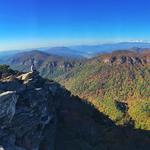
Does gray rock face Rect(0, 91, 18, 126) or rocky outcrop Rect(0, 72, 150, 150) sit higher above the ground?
gray rock face Rect(0, 91, 18, 126)

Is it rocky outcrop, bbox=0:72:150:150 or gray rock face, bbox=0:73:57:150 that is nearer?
gray rock face, bbox=0:73:57:150

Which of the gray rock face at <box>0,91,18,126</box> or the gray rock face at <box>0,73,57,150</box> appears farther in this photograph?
the gray rock face at <box>0,73,57,150</box>

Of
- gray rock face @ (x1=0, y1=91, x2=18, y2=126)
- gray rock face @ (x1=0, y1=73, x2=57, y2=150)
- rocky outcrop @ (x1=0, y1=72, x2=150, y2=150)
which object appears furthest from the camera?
rocky outcrop @ (x1=0, y1=72, x2=150, y2=150)

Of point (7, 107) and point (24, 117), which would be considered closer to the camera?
point (7, 107)

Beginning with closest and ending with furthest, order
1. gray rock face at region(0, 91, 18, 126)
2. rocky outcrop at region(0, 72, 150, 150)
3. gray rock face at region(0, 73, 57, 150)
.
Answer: gray rock face at region(0, 91, 18, 126) → gray rock face at region(0, 73, 57, 150) → rocky outcrop at region(0, 72, 150, 150)

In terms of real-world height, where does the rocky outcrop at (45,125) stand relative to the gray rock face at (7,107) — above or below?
below

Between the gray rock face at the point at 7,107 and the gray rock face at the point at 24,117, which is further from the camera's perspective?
the gray rock face at the point at 24,117

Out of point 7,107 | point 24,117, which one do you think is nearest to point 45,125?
point 24,117

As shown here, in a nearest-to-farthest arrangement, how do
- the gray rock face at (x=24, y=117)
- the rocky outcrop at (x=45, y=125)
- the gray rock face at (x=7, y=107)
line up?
the gray rock face at (x=7, y=107) → the gray rock face at (x=24, y=117) → the rocky outcrop at (x=45, y=125)

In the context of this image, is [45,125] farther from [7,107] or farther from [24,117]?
[7,107]
